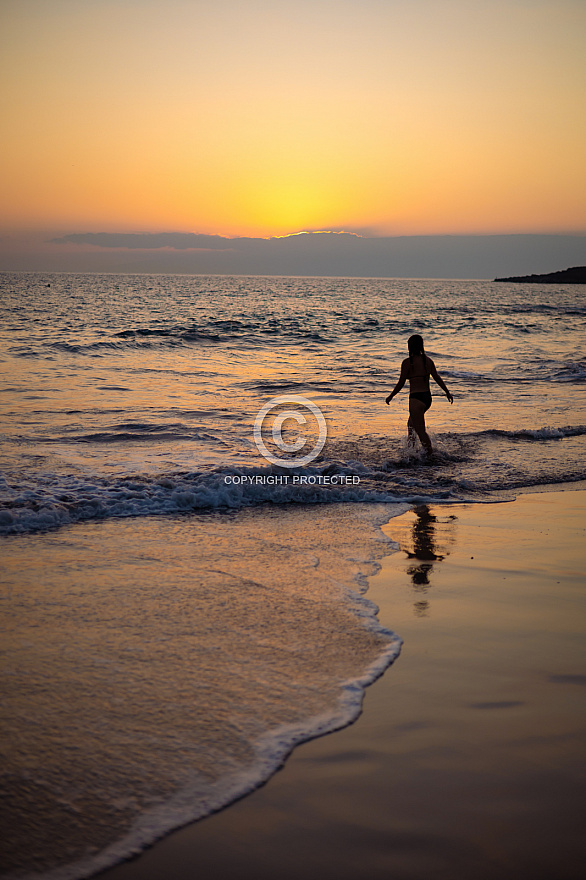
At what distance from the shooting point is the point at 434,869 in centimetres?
225

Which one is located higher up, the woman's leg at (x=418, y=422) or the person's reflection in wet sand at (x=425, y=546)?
the woman's leg at (x=418, y=422)

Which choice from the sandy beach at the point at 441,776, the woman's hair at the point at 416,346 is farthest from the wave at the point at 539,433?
the sandy beach at the point at 441,776

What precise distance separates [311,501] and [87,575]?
11.1 ft

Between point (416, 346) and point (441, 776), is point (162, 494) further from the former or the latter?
point (441, 776)

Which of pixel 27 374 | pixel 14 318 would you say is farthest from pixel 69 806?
pixel 14 318

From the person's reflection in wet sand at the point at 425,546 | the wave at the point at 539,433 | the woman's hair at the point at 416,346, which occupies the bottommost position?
the person's reflection in wet sand at the point at 425,546

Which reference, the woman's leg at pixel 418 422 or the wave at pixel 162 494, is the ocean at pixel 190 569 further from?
the woman's leg at pixel 418 422

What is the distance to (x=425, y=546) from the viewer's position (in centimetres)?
586

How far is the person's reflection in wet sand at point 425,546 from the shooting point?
4824 mm

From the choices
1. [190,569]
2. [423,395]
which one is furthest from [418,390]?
[190,569]

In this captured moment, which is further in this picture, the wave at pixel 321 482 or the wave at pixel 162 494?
the wave at pixel 321 482

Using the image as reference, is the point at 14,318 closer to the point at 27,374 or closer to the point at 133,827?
the point at 27,374

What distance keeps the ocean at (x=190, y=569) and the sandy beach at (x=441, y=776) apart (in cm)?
17

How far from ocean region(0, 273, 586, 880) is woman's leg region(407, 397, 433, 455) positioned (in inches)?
10.4
